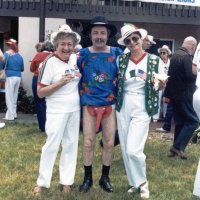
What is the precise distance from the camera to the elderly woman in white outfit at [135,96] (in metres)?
5.61

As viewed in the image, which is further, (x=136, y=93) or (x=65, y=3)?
(x=65, y=3)

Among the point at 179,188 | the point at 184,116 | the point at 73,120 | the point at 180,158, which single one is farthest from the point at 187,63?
the point at 73,120

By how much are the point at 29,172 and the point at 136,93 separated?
6.92ft

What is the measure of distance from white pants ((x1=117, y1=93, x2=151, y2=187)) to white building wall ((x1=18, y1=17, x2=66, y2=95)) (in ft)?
28.7

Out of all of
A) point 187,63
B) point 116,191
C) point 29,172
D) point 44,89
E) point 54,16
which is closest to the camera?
point 44,89

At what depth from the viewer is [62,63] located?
5.57m

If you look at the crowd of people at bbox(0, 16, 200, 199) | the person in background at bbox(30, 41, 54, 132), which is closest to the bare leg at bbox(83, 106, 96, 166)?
the crowd of people at bbox(0, 16, 200, 199)

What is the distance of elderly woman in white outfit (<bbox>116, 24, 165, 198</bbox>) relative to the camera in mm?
5605

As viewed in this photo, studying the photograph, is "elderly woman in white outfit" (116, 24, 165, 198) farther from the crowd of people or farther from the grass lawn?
the grass lawn

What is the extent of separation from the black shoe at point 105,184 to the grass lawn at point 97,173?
0.07 metres

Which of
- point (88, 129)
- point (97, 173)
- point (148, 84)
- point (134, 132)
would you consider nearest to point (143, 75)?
point (148, 84)

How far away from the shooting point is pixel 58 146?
5652 millimetres

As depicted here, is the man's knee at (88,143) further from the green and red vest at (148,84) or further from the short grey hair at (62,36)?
the short grey hair at (62,36)

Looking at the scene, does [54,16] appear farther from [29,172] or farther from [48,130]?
[48,130]
